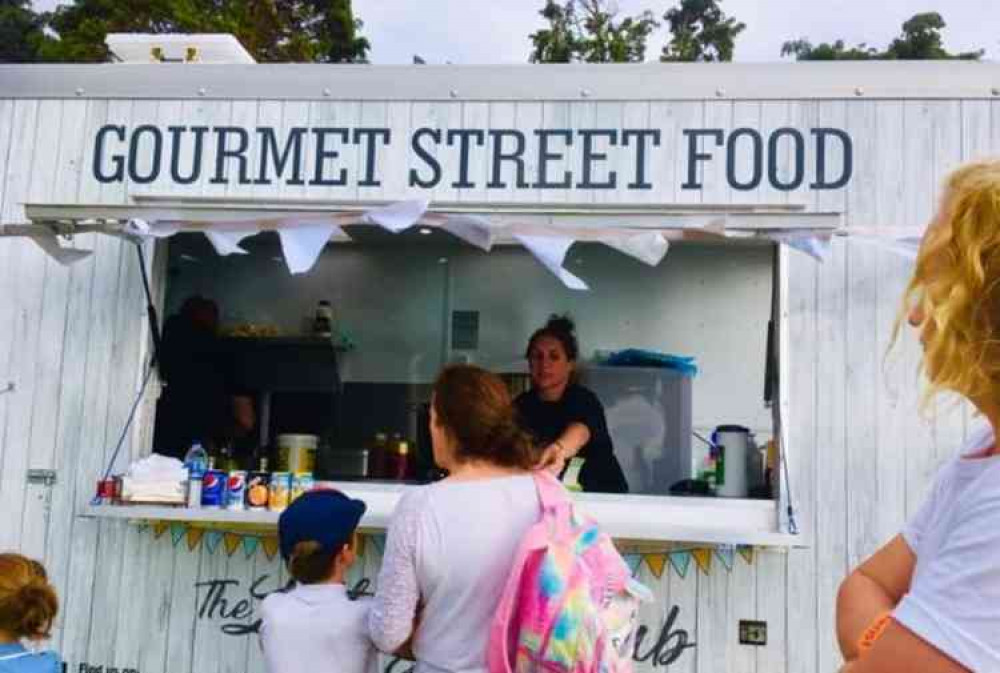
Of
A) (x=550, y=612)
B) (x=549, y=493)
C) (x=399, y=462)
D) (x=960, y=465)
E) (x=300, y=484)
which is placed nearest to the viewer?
(x=960, y=465)

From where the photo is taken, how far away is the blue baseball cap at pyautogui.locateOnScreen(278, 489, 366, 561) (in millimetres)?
2773

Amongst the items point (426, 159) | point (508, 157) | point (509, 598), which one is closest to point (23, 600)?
point (509, 598)

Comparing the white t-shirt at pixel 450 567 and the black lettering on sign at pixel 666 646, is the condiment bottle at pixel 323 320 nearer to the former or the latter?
the black lettering on sign at pixel 666 646

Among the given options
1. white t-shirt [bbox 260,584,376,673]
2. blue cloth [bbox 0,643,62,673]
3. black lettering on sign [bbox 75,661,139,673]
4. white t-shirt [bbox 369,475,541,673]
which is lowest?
black lettering on sign [bbox 75,661,139,673]

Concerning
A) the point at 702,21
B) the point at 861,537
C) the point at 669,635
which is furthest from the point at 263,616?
the point at 702,21

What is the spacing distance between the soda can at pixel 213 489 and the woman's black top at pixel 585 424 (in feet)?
3.69

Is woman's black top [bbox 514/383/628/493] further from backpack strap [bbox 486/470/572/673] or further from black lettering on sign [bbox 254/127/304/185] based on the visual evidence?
backpack strap [bbox 486/470/572/673]

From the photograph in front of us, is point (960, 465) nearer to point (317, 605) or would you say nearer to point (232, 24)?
point (317, 605)

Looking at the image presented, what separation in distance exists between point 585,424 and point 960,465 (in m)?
3.24

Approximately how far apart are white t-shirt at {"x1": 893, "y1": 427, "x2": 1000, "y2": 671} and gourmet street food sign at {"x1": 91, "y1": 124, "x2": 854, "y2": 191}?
310 centimetres

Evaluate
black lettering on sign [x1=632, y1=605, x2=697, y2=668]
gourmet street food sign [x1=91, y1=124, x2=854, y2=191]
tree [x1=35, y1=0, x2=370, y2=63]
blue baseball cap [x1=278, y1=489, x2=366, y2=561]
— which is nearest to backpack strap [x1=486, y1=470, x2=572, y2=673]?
blue baseball cap [x1=278, y1=489, x2=366, y2=561]

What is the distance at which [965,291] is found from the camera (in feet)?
3.22

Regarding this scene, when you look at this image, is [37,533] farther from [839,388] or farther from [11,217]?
[839,388]

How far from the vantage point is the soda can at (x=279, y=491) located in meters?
3.98
